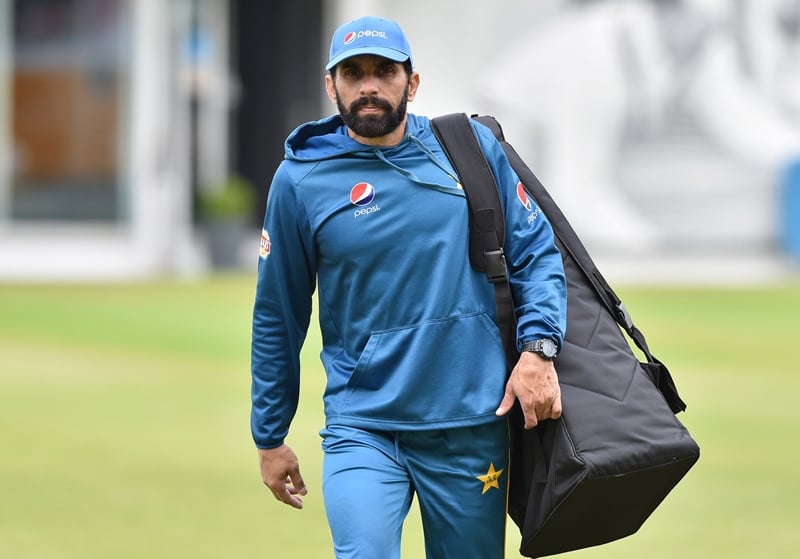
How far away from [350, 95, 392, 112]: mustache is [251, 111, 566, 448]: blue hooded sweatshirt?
0.37ft

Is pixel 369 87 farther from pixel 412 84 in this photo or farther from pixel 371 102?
pixel 412 84

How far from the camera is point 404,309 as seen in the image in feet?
13.3

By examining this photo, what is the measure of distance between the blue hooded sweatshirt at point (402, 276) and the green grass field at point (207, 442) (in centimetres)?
231

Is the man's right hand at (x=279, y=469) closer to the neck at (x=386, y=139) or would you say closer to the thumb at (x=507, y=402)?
the thumb at (x=507, y=402)

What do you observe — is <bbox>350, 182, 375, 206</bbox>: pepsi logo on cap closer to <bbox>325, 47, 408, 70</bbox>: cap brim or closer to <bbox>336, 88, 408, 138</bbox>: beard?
<bbox>336, 88, 408, 138</bbox>: beard

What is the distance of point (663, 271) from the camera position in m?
22.8

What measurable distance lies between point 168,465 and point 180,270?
1465 cm

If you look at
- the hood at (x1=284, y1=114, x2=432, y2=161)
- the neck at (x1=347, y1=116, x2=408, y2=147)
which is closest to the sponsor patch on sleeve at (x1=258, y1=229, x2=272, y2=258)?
the hood at (x1=284, y1=114, x2=432, y2=161)

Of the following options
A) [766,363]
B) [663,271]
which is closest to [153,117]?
[663,271]

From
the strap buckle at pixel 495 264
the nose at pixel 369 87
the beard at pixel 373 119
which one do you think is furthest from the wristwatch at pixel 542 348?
the nose at pixel 369 87

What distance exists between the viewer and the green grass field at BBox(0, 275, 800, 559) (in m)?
6.49

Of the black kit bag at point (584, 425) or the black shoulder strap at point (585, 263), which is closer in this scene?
the black kit bag at point (584, 425)

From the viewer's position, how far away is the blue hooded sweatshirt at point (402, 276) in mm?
4047

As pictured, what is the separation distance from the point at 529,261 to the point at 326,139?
2.12ft
